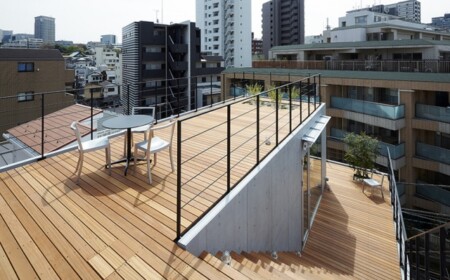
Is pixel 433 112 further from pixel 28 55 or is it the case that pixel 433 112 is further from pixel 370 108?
pixel 28 55

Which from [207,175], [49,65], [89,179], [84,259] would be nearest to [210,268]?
[84,259]

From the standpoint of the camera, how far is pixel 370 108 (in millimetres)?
17625

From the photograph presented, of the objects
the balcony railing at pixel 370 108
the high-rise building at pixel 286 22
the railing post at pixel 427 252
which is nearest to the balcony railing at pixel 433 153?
the balcony railing at pixel 370 108

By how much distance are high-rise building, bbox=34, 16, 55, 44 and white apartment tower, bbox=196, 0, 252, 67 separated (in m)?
117

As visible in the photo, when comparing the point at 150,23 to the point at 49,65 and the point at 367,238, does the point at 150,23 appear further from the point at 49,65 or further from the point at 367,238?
the point at 367,238

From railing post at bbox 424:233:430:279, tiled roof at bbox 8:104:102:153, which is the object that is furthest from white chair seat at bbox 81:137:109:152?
railing post at bbox 424:233:430:279

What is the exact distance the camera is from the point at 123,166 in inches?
187

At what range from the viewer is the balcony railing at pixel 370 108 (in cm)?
1644

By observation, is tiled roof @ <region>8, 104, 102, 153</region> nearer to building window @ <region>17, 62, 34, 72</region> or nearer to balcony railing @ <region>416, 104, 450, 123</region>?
building window @ <region>17, 62, 34, 72</region>

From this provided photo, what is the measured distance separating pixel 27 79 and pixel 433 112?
25086 mm

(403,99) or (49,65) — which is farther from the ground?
(49,65)

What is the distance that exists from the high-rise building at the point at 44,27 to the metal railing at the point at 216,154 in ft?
536

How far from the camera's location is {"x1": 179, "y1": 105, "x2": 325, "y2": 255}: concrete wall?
3197 millimetres

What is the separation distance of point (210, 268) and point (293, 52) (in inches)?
1149
